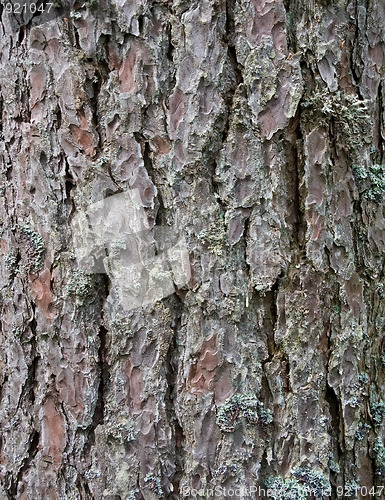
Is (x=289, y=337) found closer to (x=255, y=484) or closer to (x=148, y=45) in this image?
(x=255, y=484)

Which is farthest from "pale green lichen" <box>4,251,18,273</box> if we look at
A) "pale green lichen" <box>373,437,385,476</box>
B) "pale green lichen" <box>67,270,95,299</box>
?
"pale green lichen" <box>373,437,385,476</box>

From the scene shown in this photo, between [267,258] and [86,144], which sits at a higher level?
[86,144]

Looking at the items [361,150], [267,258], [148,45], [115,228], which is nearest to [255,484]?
[267,258]

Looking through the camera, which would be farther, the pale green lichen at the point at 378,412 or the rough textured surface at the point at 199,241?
the pale green lichen at the point at 378,412

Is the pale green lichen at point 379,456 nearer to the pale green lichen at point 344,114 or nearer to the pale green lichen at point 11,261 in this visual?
the pale green lichen at point 344,114

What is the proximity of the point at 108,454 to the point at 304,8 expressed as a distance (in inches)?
46.1

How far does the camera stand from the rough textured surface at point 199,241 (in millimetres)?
1120

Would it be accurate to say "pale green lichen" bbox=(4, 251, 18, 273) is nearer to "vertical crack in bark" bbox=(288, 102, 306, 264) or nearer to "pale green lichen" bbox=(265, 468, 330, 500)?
"vertical crack in bark" bbox=(288, 102, 306, 264)

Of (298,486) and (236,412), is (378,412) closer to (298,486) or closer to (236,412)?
(298,486)

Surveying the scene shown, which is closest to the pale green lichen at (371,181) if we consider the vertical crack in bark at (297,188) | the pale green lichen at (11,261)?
the vertical crack in bark at (297,188)

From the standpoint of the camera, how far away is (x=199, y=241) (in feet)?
3.68

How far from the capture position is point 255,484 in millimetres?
1122

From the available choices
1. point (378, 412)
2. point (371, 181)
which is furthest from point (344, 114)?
point (378, 412)

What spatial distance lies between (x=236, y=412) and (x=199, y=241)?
1.35 feet
